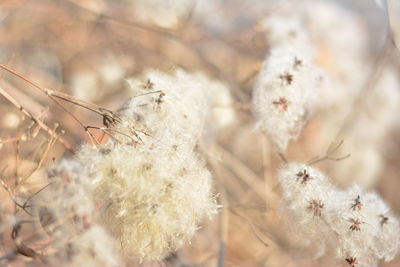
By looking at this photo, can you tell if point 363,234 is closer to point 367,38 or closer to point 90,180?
point 90,180

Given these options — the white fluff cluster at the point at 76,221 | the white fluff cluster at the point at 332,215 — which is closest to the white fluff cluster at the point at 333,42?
the white fluff cluster at the point at 332,215

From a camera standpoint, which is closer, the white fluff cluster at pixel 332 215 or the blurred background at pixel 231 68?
the white fluff cluster at pixel 332 215

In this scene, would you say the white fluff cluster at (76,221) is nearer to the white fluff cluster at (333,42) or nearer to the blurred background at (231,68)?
the blurred background at (231,68)

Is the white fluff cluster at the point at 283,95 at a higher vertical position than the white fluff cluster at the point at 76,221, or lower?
higher

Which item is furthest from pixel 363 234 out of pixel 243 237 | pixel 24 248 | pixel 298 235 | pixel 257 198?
pixel 243 237

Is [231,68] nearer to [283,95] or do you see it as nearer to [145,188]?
[283,95]

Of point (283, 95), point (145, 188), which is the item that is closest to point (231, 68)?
point (283, 95)
